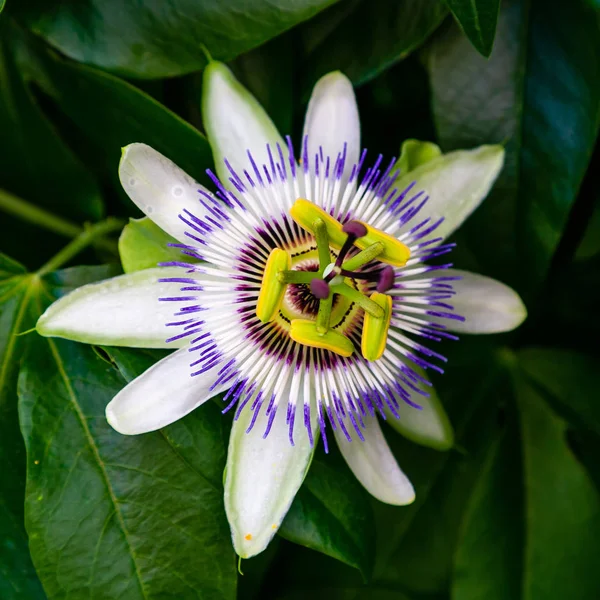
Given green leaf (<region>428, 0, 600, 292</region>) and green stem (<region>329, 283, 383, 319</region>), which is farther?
green leaf (<region>428, 0, 600, 292</region>)

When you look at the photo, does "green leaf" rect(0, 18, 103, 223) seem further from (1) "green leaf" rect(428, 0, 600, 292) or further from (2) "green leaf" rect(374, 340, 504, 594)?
(2) "green leaf" rect(374, 340, 504, 594)

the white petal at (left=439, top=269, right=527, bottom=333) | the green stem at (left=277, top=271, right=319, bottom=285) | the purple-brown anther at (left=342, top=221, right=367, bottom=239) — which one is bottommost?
the green stem at (left=277, top=271, right=319, bottom=285)

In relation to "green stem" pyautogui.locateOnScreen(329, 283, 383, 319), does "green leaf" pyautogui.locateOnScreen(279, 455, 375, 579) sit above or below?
below

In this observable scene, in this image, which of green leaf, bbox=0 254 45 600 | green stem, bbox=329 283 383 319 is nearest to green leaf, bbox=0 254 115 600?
green leaf, bbox=0 254 45 600

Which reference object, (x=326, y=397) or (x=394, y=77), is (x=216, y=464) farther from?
(x=394, y=77)

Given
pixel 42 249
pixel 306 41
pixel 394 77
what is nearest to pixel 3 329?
pixel 42 249

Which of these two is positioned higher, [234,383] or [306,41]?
[306,41]

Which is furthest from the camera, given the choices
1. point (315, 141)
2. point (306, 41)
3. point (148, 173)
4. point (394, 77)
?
point (394, 77)

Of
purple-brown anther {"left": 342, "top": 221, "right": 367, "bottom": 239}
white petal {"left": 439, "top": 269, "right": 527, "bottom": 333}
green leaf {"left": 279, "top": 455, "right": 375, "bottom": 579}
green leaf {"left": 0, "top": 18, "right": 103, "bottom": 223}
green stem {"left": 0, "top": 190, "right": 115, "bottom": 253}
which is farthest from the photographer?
green stem {"left": 0, "top": 190, "right": 115, "bottom": 253}

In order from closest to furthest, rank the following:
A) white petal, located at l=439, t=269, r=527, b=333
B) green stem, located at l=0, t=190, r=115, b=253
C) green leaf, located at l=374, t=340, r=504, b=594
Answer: white petal, located at l=439, t=269, r=527, b=333 → green stem, located at l=0, t=190, r=115, b=253 → green leaf, located at l=374, t=340, r=504, b=594
